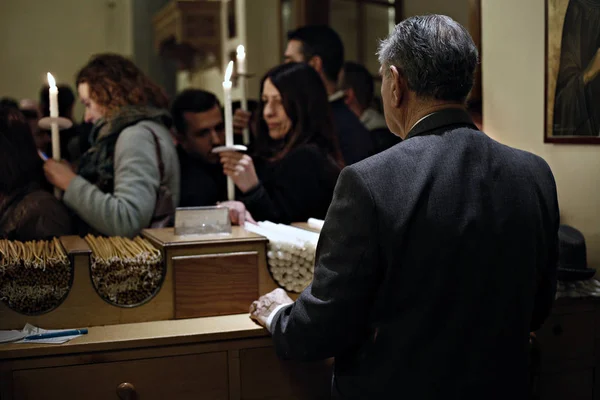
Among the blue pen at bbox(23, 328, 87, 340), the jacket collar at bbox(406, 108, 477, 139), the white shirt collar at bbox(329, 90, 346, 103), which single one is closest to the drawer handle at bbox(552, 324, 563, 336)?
the jacket collar at bbox(406, 108, 477, 139)

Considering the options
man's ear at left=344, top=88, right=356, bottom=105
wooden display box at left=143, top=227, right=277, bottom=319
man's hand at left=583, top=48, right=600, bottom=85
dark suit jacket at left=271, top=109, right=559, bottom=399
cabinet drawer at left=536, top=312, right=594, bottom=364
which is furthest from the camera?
man's ear at left=344, top=88, right=356, bottom=105

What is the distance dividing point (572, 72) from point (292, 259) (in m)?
0.96

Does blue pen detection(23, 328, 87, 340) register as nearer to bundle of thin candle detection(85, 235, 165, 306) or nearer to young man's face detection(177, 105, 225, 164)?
bundle of thin candle detection(85, 235, 165, 306)

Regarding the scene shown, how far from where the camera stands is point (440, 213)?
1276mm

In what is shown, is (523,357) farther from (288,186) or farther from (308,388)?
(288,186)

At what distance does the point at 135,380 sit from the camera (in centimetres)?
167

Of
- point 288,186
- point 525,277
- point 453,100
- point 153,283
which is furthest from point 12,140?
point 525,277

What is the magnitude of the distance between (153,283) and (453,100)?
2.98 ft

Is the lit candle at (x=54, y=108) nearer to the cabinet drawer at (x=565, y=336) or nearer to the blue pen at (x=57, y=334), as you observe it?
the blue pen at (x=57, y=334)

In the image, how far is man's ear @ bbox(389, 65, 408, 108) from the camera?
1337mm

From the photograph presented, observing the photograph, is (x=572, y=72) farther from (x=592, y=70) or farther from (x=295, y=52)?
(x=295, y=52)

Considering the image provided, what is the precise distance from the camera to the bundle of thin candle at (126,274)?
178 cm

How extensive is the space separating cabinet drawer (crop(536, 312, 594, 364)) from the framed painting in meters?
0.50

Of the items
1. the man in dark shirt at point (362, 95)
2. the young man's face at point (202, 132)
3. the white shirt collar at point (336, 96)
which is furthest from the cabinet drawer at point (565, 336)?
the man in dark shirt at point (362, 95)
